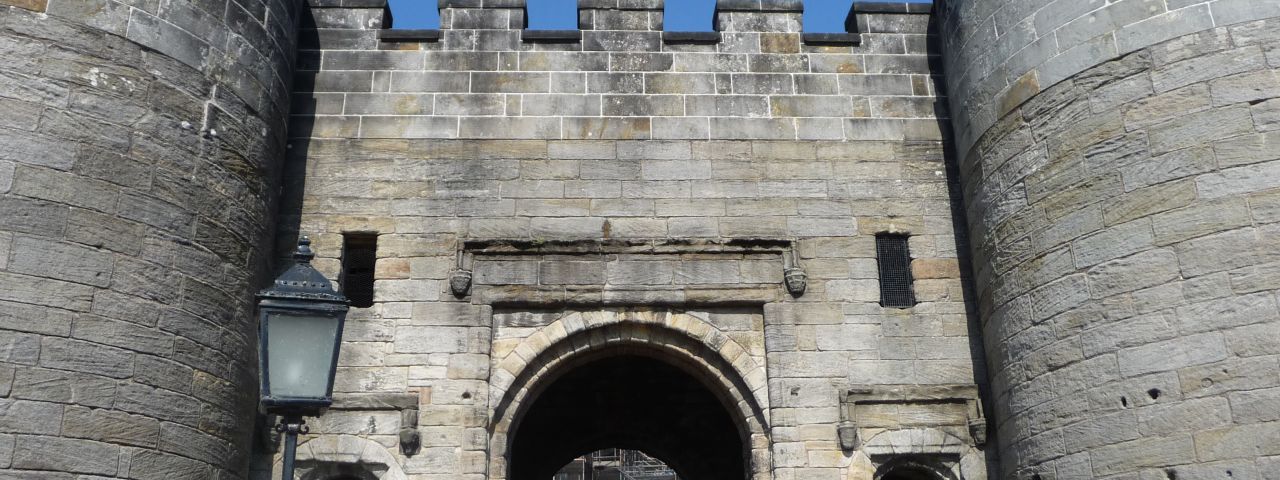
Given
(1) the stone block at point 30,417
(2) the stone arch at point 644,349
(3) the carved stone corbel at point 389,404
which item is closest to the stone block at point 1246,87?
(2) the stone arch at point 644,349

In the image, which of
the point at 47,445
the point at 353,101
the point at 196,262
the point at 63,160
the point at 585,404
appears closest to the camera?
the point at 47,445

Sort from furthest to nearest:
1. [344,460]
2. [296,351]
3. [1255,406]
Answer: [344,460], [1255,406], [296,351]

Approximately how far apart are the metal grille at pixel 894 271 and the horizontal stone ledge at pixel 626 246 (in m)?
0.70

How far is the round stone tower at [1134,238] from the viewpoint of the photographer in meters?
5.78

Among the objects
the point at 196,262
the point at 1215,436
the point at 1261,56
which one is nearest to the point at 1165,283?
the point at 1215,436

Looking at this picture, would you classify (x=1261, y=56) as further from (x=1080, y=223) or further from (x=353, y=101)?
(x=353, y=101)

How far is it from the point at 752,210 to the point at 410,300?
2.48 metres

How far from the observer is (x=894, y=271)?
7.77 metres

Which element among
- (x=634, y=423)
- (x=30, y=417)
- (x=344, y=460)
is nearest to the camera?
(x=30, y=417)

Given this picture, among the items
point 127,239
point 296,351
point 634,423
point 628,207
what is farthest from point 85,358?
point 634,423

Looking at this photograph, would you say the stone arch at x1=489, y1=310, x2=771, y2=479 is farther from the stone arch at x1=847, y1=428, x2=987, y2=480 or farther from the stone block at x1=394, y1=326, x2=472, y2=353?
the stone arch at x1=847, y1=428, x2=987, y2=480

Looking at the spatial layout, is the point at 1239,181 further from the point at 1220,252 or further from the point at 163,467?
the point at 163,467

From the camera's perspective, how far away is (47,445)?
17.9 feet

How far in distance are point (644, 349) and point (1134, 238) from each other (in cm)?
324
